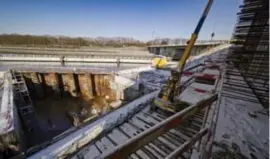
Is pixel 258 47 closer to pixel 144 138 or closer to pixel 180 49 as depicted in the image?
pixel 144 138

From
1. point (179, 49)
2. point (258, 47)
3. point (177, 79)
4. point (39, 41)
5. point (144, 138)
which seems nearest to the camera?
point (144, 138)

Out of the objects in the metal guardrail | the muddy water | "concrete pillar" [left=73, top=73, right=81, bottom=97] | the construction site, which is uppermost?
the metal guardrail

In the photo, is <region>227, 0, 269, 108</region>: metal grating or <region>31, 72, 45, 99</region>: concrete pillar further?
<region>31, 72, 45, 99</region>: concrete pillar

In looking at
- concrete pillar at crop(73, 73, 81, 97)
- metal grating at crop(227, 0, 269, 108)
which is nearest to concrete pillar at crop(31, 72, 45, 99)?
concrete pillar at crop(73, 73, 81, 97)

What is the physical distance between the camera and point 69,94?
35.2ft

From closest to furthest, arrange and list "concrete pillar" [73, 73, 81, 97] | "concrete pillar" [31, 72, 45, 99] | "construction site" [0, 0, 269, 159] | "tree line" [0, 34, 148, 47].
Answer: "construction site" [0, 0, 269, 159], "concrete pillar" [31, 72, 45, 99], "concrete pillar" [73, 73, 81, 97], "tree line" [0, 34, 148, 47]

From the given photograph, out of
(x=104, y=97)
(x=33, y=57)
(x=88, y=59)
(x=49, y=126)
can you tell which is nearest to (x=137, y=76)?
(x=104, y=97)

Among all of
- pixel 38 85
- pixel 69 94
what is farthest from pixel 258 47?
pixel 38 85

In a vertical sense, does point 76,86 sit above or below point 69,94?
above

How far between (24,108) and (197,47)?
29.8 metres

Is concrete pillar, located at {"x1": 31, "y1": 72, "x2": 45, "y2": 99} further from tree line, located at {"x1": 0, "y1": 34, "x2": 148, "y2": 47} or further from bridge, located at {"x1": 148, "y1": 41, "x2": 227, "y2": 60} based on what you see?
tree line, located at {"x1": 0, "y1": 34, "x2": 148, "y2": 47}

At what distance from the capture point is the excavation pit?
8226mm

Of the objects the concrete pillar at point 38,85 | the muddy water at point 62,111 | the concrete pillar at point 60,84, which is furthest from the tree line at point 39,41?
Result: the muddy water at point 62,111

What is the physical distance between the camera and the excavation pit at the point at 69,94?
324 inches
